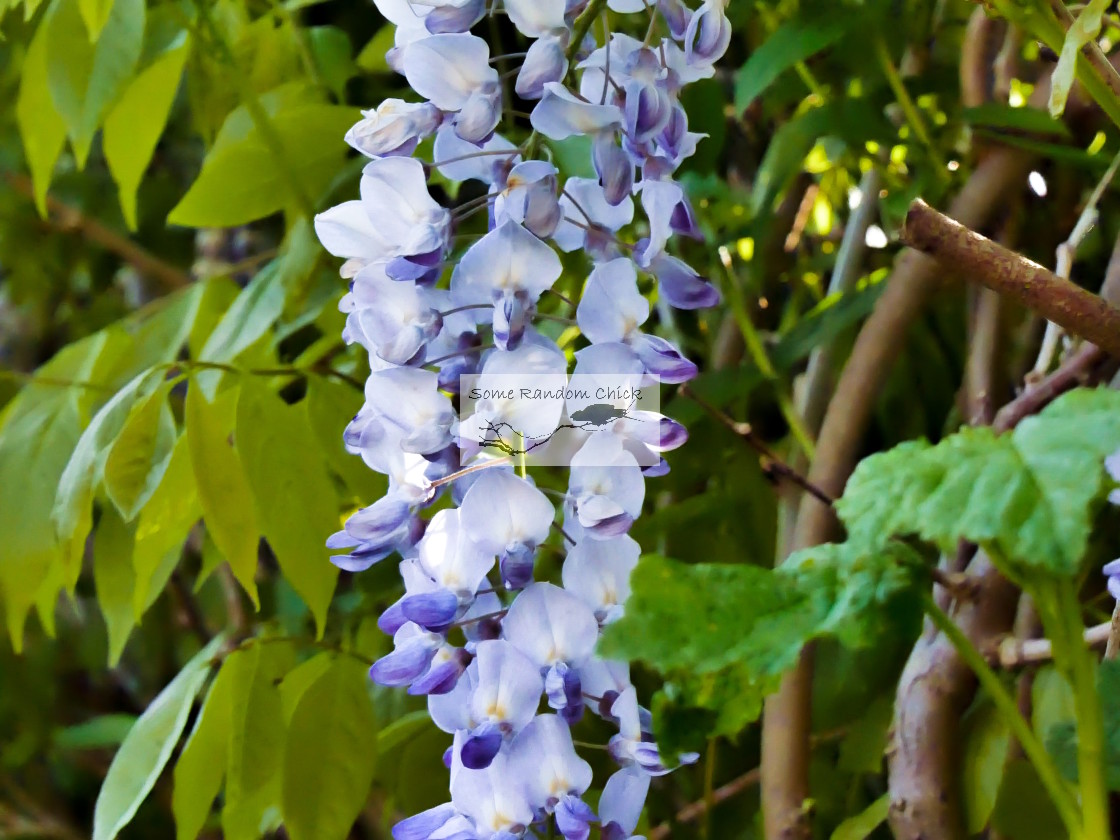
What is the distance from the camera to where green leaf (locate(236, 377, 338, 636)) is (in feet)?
1.47

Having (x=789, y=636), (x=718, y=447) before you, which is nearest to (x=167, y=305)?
(x=718, y=447)

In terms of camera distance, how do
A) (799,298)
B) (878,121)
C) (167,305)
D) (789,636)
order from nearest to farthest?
(789,636)
(878,121)
(167,305)
(799,298)

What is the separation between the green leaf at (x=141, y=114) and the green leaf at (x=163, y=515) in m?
0.19

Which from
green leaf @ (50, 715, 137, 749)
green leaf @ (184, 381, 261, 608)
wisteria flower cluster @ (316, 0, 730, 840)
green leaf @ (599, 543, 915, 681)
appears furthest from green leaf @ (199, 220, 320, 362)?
green leaf @ (50, 715, 137, 749)

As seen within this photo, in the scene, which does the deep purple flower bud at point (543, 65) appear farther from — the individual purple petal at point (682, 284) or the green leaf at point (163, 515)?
the green leaf at point (163, 515)

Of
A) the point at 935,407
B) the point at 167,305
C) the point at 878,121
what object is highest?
the point at 878,121

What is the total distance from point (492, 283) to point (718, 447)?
1.03 ft

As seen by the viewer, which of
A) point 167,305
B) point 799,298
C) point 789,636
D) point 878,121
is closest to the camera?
point 789,636

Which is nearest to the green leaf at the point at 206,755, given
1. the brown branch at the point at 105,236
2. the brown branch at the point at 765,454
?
the brown branch at the point at 765,454

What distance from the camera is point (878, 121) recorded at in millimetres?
557

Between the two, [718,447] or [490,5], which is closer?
[490,5]

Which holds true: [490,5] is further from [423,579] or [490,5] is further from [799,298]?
[799,298]

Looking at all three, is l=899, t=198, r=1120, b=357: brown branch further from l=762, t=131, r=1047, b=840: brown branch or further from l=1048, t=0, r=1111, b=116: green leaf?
l=762, t=131, r=1047, b=840: brown branch

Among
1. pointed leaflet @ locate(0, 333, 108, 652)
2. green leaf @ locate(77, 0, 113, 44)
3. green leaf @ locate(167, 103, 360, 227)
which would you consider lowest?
pointed leaflet @ locate(0, 333, 108, 652)
